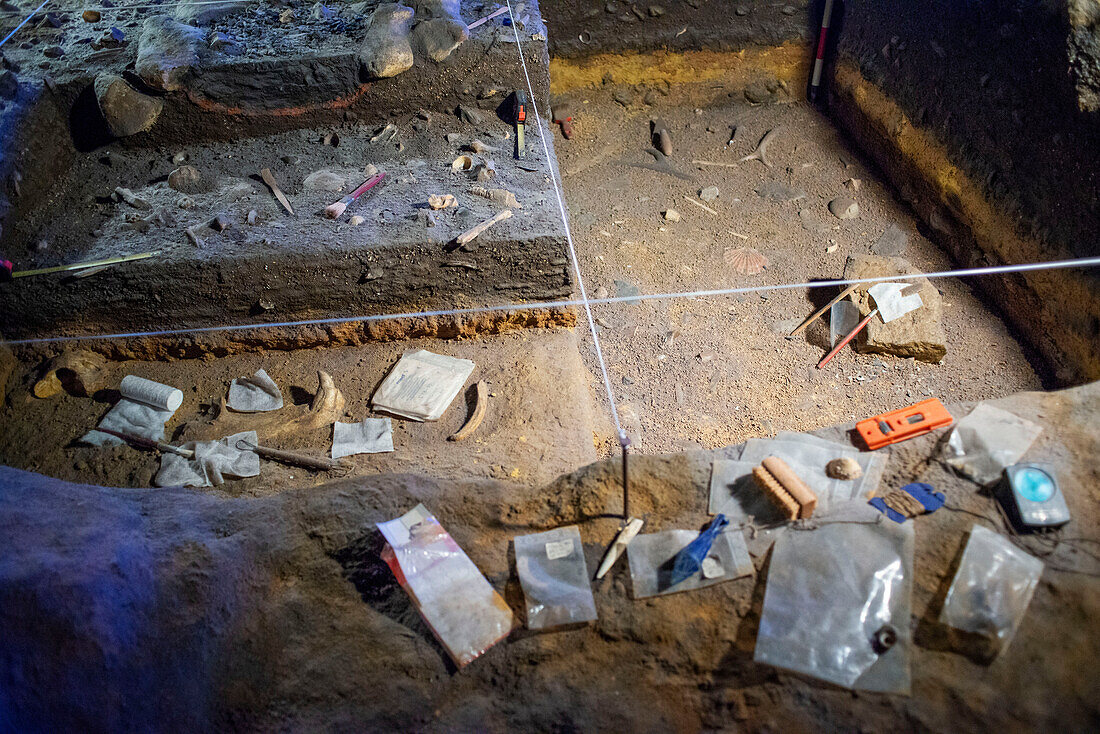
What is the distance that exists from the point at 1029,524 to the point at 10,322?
16.4 feet

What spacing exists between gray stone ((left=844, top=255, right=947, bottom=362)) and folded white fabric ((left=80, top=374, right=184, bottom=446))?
3.91 meters

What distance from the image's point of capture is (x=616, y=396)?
155 inches

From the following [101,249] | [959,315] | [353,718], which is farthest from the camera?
[959,315]

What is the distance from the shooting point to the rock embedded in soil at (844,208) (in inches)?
191

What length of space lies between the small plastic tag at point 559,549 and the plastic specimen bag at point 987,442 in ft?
4.54

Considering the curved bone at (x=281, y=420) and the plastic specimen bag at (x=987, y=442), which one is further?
the curved bone at (x=281, y=420)

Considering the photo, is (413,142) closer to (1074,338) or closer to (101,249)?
(101,249)

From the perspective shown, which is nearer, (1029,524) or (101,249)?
(1029,524)

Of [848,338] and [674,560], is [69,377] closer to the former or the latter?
[674,560]

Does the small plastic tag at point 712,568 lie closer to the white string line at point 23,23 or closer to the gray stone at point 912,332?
the gray stone at point 912,332

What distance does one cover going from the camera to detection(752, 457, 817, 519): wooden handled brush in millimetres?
2268

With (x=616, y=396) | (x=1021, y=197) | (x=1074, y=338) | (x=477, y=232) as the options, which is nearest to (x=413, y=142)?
(x=477, y=232)

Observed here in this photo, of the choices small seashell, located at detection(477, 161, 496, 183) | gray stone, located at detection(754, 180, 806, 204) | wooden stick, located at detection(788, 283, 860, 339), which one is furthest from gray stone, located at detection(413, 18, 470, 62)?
wooden stick, located at detection(788, 283, 860, 339)

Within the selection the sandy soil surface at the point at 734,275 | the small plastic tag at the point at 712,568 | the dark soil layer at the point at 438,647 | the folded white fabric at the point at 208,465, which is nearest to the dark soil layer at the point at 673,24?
the sandy soil surface at the point at 734,275
